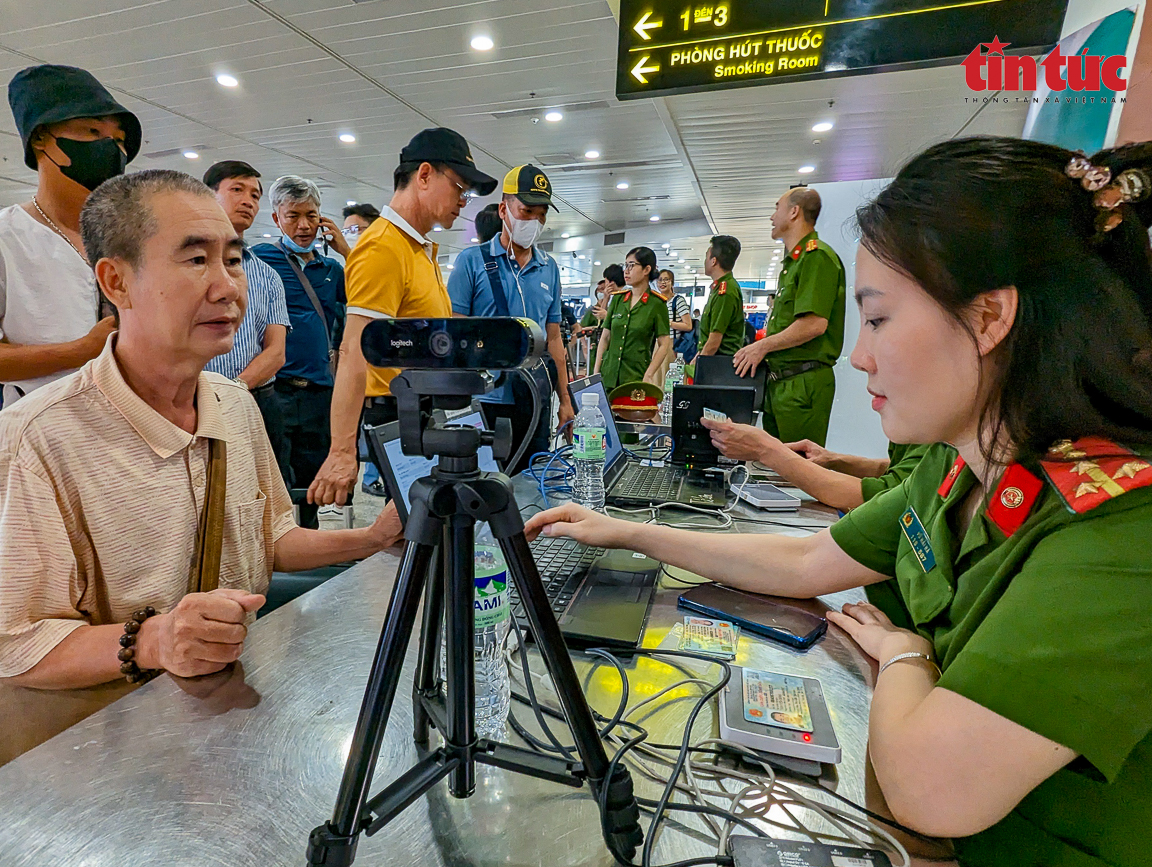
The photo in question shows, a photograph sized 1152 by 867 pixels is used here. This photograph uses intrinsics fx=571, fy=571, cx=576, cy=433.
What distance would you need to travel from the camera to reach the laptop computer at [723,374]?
2.87 meters

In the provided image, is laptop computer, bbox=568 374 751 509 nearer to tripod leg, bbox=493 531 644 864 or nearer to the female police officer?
the female police officer

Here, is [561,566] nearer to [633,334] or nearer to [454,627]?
[454,627]

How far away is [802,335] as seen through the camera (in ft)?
8.91

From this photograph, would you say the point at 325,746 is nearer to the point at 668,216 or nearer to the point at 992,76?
the point at 992,76

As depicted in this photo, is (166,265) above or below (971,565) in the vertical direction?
above

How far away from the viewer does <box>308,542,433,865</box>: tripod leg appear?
0.46m

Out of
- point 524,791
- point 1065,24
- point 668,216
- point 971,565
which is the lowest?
point 524,791

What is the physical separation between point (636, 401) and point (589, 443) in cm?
159

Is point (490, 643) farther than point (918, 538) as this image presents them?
No

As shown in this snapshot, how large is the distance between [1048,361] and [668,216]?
37.3 feet

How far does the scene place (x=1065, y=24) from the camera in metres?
2.01

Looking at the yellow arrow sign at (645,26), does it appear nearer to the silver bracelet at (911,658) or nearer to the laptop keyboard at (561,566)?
the laptop keyboard at (561,566)

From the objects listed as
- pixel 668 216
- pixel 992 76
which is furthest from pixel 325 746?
pixel 668 216

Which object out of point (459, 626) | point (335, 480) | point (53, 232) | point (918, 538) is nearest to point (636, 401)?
point (335, 480)
